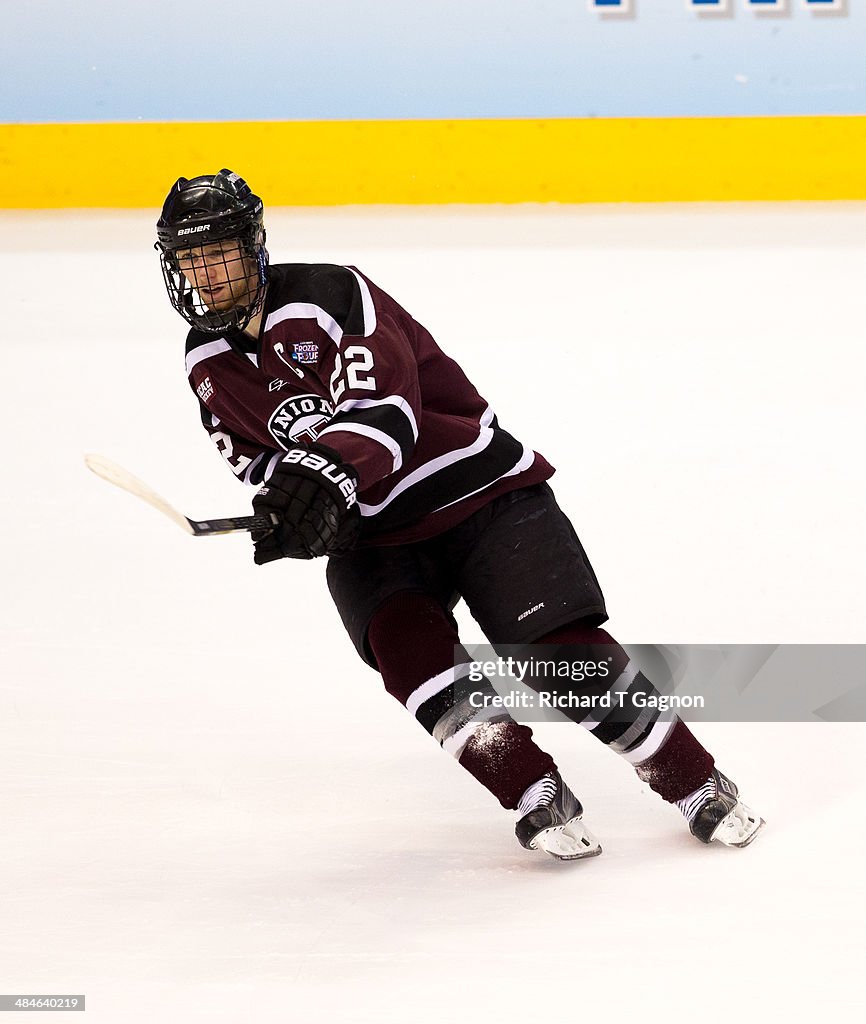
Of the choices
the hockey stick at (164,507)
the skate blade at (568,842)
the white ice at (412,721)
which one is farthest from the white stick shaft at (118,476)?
the skate blade at (568,842)

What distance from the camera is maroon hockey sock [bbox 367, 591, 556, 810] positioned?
1.99 m

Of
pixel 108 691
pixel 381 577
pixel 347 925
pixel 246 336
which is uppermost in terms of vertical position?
pixel 246 336

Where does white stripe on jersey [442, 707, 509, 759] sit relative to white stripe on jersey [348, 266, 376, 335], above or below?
below

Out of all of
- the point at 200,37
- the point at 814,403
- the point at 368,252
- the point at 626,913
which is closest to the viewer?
the point at 626,913

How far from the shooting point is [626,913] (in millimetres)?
1814

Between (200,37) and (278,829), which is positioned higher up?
(200,37)

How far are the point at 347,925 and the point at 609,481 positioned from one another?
186 centimetres

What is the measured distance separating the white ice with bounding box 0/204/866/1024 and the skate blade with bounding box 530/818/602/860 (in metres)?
0.03

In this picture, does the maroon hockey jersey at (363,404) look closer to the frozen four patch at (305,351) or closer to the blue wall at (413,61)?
the frozen four patch at (305,351)

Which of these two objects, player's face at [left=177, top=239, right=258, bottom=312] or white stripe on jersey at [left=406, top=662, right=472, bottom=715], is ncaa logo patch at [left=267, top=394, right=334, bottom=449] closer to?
player's face at [left=177, top=239, right=258, bottom=312]

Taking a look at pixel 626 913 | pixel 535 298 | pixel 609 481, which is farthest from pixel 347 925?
pixel 535 298

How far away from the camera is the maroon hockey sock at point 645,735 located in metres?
2.02

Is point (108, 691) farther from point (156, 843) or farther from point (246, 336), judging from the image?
point (246, 336)

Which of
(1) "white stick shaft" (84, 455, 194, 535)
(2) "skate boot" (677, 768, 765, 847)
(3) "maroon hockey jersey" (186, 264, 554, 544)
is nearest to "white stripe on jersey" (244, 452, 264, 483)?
(3) "maroon hockey jersey" (186, 264, 554, 544)
